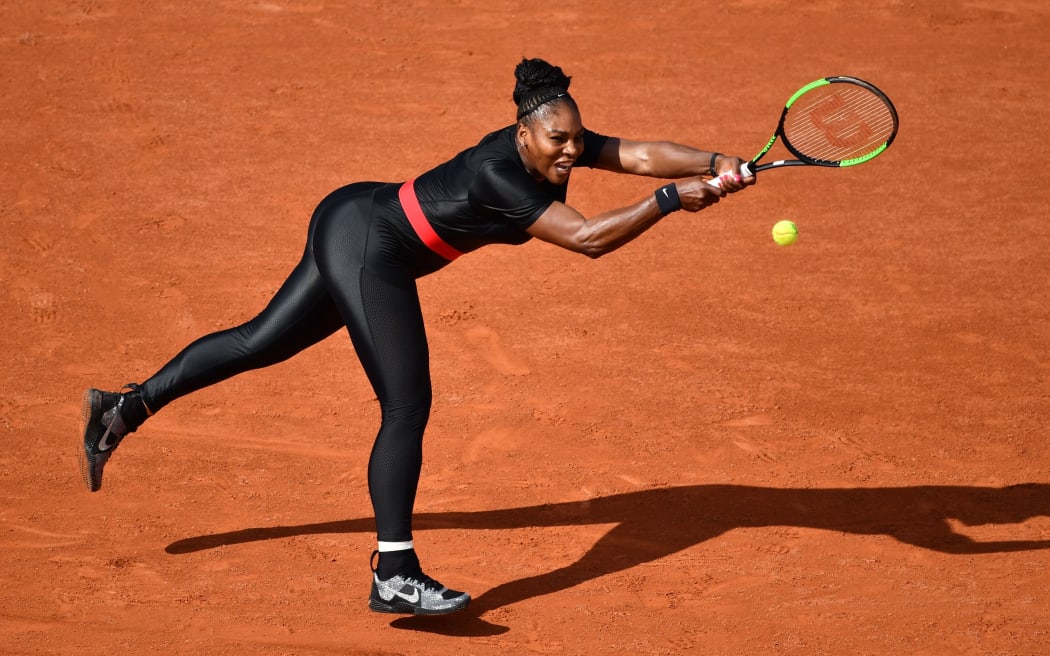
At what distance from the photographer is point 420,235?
5.01 metres

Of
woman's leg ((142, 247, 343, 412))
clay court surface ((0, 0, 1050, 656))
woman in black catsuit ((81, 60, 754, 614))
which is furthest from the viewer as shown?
woman's leg ((142, 247, 343, 412))

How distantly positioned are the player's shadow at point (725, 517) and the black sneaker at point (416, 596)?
568 millimetres

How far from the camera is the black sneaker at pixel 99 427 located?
553 cm

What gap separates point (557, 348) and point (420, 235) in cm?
241

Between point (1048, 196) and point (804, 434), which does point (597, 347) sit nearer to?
point (804, 434)

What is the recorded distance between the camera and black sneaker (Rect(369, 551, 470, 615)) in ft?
15.9

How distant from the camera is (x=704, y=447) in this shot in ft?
21.0

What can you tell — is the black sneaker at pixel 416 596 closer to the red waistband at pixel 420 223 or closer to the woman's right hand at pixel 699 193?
the red waistband at pixel 420 223

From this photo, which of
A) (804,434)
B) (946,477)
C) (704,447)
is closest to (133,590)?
(704,447)

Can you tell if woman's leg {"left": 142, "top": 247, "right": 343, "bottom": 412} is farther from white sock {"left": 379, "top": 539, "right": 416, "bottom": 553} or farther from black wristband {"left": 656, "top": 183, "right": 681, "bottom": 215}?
black wristband {"left": 656, "top": 183, "right": 681, "bottom": 215}

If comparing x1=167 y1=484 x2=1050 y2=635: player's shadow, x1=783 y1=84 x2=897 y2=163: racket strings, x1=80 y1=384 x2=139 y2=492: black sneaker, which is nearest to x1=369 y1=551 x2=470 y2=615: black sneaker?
x1=167 y1=484 x2=1050 y2=635: player's shadow

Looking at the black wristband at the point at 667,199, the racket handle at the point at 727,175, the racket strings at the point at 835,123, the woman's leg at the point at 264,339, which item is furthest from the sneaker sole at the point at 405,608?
the racket strings at the point at 835,123

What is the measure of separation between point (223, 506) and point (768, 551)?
99.5 inches

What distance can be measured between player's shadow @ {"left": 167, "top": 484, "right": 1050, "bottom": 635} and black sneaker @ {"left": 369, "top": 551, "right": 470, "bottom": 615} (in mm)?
568
